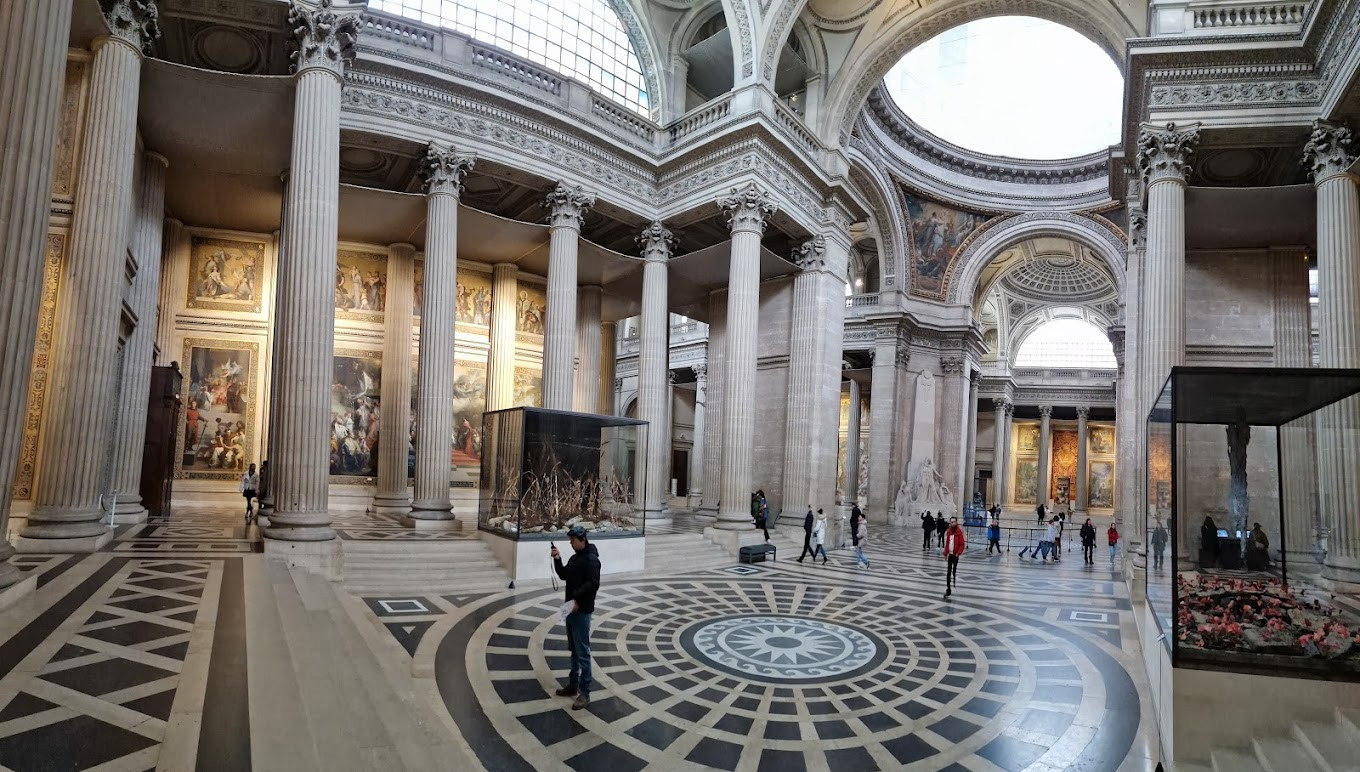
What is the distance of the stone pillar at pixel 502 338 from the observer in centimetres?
1866

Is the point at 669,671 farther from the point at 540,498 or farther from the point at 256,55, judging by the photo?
the point at 256,55

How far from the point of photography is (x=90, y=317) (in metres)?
8.49

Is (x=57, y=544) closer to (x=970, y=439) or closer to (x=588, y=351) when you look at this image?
(x=588, y=351)

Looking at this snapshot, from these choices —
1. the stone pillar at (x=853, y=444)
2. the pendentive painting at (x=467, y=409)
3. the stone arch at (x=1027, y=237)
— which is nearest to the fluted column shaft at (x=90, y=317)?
the pendentive painting at (x=467, y=409)

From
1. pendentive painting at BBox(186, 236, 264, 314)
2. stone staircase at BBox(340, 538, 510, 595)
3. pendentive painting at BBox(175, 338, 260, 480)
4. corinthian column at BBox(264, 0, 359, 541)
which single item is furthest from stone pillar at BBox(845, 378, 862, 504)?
corinthian column at BBox(264, 0, 359, 541)

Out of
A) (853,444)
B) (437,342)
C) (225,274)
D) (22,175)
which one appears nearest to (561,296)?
(437,342)

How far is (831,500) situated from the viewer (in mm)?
17625

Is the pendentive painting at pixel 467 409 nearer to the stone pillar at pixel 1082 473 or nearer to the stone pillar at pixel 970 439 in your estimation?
the stone pillar at pixel 970 439

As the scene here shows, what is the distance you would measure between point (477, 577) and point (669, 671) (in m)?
4.81

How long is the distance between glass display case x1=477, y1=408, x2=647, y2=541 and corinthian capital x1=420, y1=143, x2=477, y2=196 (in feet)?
15.3

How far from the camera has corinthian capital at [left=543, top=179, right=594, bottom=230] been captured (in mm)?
14898

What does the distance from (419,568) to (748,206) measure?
1005cm

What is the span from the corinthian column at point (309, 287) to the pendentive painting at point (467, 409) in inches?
326

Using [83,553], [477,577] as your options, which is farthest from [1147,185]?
[83,553]
